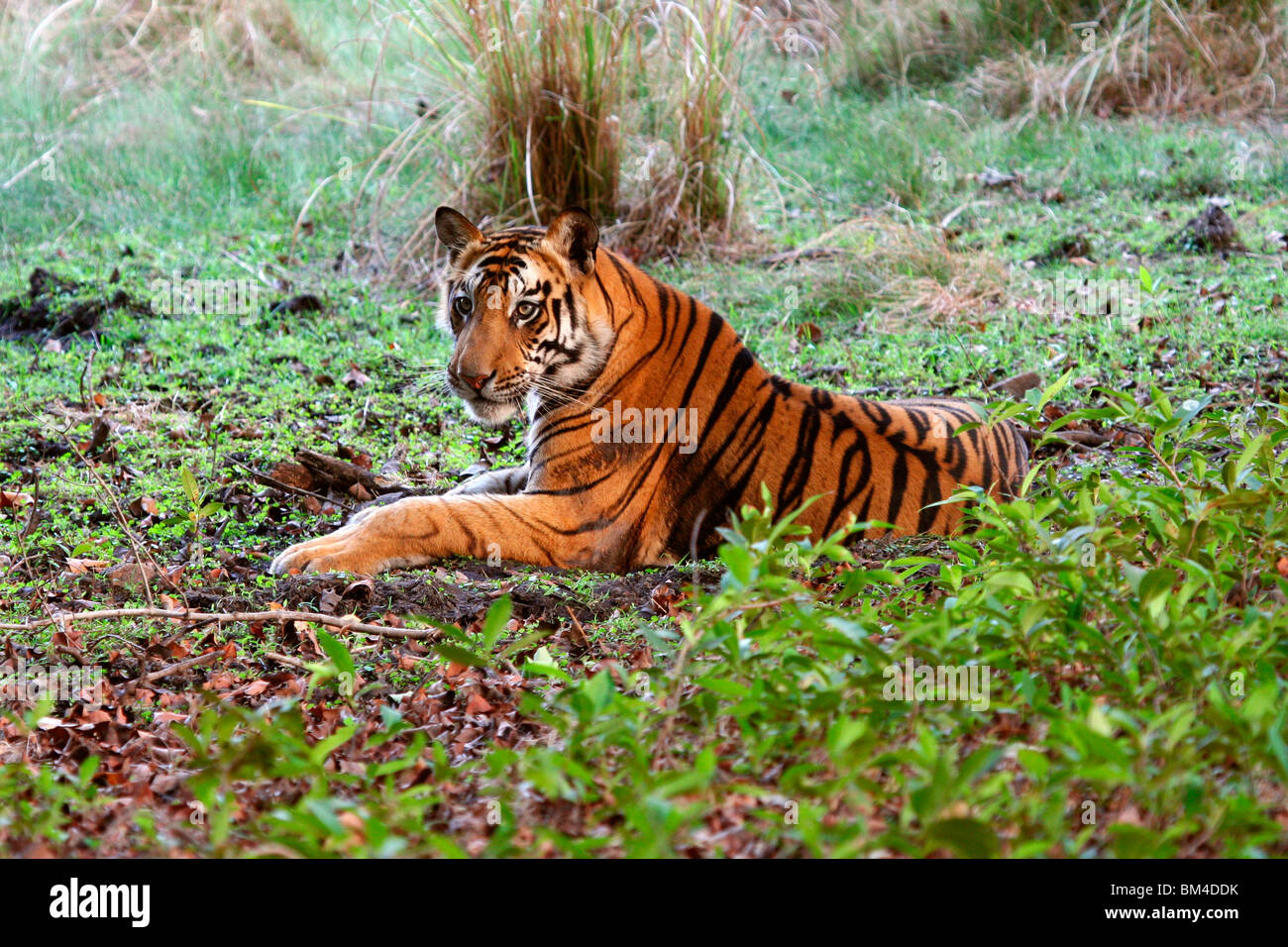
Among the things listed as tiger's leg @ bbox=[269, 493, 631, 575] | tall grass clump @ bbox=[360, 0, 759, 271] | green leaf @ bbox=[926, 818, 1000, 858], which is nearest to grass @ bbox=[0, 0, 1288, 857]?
green leaf @ bbox=[926, 818, 1000, 858]

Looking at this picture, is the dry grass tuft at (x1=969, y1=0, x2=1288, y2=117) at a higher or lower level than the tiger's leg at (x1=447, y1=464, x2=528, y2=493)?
higher

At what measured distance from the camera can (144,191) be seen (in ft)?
30.6

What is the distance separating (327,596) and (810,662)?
196 cm

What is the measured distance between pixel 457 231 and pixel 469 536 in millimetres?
1208

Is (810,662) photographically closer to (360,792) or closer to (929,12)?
(360,792)

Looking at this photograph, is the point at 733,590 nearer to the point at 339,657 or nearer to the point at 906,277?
the point at 339,657

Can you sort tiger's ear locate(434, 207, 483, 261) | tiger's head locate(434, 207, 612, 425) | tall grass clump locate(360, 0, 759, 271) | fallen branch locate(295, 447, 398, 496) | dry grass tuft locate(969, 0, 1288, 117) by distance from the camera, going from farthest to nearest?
dry grass tuft locate(969, 0, 1288, 117) < tall grass clump locate(360, 0, 759, 271) < fallen branch locate(295, 447, 398, 496) < tiger's ear locate(434, 207, 483, 261) < tiger's head locate(434, 207, 612, 425)

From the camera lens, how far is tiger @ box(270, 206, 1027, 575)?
420cm

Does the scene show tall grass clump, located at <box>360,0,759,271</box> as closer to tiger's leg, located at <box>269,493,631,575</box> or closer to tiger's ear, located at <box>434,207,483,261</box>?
tiger's ear, located at <box>434,207,483,261</box>

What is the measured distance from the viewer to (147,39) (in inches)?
490

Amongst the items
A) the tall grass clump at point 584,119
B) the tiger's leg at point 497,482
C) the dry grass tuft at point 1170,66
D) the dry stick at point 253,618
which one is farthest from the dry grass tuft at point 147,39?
the dry stick at point 253,618

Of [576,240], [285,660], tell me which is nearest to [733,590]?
[285,660]

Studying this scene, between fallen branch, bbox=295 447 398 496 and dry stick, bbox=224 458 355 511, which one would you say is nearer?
dry stick, bbox=224 458 355 511
